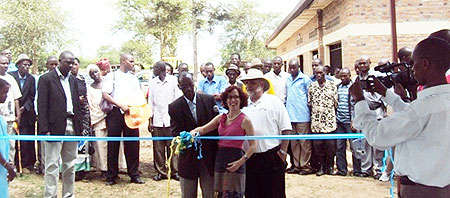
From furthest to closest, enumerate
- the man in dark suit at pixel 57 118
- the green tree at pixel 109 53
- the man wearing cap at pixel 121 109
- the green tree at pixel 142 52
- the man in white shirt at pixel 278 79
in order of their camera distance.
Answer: the green tree at pixel 109 53
the green tree at pixel 142 52
the man in white shirt at pixel 278 79
the man wearing cap at pixel 121 109
the man in dark suit at pixel 57 118

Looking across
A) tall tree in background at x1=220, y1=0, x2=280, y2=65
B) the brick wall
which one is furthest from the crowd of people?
tall tree in background at x1=220, y1=0, x2=280, y2=65

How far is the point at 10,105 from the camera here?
7.00 meters

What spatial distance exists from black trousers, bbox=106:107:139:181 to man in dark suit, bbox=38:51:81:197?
113 cm

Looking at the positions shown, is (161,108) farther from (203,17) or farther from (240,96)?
(203,17)

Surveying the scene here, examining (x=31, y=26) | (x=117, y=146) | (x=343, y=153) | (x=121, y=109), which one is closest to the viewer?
(x=121, y=109)

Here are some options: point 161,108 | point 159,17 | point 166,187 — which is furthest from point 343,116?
point 159,17

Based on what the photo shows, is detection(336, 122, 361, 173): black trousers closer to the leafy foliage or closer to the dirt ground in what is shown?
the dirt ground

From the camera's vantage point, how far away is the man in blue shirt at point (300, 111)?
7652 mm

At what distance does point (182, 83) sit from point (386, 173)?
417 centimetres

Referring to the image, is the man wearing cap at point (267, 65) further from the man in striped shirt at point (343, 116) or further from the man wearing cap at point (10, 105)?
the man wearing cap at point (10, 105)

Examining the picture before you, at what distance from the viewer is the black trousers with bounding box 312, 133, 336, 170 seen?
758 centimetres

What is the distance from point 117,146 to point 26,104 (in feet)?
6.46

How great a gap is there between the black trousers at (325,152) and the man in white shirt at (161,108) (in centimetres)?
250

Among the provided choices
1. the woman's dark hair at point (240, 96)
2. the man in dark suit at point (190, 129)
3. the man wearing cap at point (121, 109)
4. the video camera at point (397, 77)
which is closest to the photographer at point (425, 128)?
the video camera at point (397, 77)
